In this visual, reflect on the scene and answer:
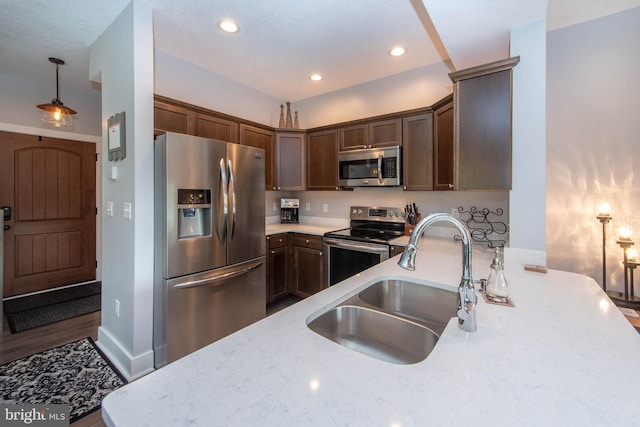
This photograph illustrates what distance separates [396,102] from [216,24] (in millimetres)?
2024

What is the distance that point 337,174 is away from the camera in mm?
3357

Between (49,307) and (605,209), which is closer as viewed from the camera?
(605,209)

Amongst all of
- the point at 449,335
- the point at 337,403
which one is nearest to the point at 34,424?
the point at 337,403

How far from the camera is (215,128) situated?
2.88m

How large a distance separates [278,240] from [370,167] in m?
1.35

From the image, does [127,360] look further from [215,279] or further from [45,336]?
[45,336]

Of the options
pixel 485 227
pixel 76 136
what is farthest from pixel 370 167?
pixel 76 136

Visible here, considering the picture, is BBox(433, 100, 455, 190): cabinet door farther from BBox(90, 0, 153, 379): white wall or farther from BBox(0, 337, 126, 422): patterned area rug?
BBox(0, 337, 126, 422): patterned area rug

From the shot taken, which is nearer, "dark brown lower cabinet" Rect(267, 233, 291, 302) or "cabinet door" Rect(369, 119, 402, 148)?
"cabinet door" Rect(369, 119, 402, 148)

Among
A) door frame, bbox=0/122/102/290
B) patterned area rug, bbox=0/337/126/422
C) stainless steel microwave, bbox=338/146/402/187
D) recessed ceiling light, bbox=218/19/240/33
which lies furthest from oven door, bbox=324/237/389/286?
door frame, bbox=0/122/102/290

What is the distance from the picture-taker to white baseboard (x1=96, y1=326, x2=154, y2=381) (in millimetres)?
1970

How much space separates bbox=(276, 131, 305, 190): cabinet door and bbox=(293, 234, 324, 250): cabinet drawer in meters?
0.71

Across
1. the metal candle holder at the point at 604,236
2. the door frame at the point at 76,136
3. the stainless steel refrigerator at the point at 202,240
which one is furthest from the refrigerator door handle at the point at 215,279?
the door frame at the point at 76,136

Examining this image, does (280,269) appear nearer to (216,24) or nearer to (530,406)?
(216,24)
